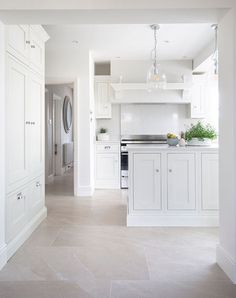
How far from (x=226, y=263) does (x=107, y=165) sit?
3.93 metres

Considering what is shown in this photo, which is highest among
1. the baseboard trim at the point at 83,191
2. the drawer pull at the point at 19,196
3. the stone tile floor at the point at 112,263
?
the drawer pull at the point at 19,196

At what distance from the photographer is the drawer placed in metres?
6.00

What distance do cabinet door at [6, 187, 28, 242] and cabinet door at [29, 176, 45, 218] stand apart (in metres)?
0.19

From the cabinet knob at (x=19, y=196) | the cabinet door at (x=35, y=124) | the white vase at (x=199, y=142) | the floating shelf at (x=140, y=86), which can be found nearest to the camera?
the cabinet knob at (x=19, y=196)

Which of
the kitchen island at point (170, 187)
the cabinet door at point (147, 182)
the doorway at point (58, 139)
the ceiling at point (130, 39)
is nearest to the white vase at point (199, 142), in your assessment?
the kitchen island at point (170, 187)

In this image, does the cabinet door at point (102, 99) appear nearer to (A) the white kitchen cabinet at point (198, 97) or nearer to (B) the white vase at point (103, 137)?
(B) the white vase at point (103, 137)

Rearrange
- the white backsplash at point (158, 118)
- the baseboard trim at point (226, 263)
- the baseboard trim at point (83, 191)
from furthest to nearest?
1. the white backsplash at point (158, 118)
2. the baseboard trim at point (83, 191)
3. the baseboard trim at point (226, 263)

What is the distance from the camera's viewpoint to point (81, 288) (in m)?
2.07

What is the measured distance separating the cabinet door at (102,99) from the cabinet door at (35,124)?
249 cm

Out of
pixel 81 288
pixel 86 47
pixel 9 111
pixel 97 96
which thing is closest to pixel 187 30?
pixel 86 47

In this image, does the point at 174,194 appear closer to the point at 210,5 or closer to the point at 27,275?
the point at 27,275

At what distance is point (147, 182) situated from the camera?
139 inches

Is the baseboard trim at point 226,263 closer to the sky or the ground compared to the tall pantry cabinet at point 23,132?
closer to the ground

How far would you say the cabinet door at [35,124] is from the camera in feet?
10.7
